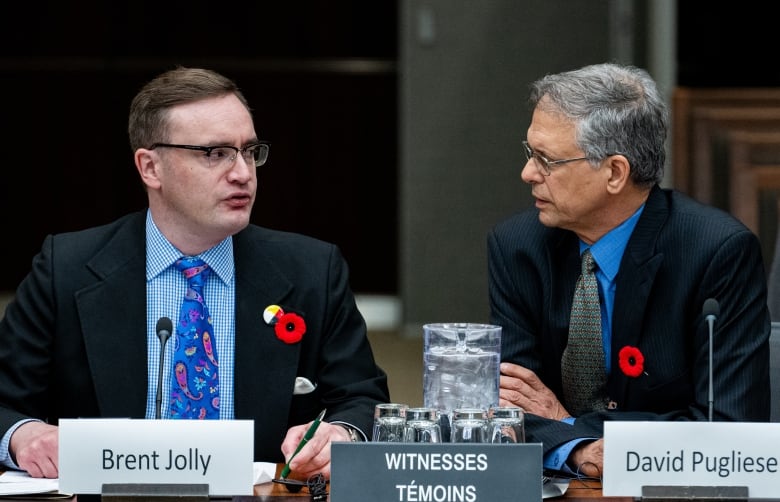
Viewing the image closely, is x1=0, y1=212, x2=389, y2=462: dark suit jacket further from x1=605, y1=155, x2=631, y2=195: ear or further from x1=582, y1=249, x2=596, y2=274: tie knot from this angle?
x1=605, y1=155, x2=631, y2=195: ear

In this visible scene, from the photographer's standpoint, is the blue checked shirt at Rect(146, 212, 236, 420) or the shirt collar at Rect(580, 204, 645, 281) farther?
the shirt collar at Rect(580, 204, 645, 281)

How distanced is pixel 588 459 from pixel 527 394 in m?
0.36

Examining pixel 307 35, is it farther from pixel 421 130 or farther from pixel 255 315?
pixel 255 315

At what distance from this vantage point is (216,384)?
8.46 feet

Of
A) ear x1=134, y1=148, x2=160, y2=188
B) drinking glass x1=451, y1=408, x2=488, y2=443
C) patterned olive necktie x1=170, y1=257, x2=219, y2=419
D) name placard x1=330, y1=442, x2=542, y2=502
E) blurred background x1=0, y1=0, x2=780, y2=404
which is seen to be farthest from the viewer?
blurred background x1=0, y1=0, x2=780, y2=404

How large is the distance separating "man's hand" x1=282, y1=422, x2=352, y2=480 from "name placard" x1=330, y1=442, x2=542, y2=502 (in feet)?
0.87

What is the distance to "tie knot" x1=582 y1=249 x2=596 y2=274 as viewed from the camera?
107 inches

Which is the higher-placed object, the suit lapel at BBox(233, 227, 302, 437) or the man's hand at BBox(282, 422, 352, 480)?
the suit lapel at BBox(233, 227, 302, 437)

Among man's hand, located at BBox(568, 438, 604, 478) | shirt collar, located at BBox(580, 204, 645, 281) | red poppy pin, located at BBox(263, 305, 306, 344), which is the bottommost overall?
man's hand, located at BBox(568, 438, 604, 478)

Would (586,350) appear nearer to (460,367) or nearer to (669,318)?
(669,318)

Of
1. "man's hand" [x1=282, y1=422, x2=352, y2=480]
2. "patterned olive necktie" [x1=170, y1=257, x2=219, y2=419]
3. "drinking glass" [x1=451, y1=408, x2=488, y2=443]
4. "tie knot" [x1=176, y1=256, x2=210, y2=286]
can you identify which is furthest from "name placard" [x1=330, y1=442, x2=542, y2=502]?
"tie knot" [x1=176, y1=256, x2=210, y2=286]

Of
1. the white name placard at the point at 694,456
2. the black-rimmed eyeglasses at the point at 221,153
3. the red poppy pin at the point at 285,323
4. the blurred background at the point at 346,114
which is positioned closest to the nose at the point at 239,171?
the black-rimmed eyeglasses at the point at 221,153

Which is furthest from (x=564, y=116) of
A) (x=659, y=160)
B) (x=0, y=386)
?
(x=0, y=386)

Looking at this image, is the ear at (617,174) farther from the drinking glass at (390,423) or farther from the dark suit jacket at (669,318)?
the drinking glass at (390,423)
